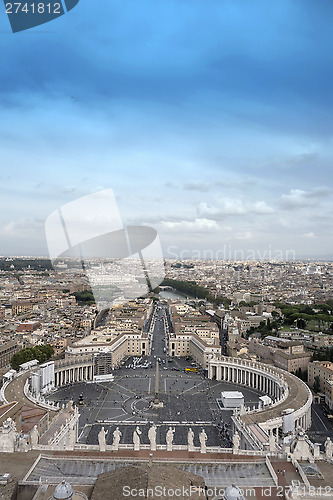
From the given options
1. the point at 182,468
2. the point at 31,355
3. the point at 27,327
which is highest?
the point at 182,468

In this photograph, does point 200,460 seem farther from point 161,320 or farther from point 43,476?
point 161,320

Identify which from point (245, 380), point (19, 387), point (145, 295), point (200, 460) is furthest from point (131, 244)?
point (145, 295)

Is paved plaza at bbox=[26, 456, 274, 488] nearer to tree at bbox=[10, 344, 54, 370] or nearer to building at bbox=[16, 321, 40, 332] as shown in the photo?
tree at bbox=[10, 344, 54, 370]

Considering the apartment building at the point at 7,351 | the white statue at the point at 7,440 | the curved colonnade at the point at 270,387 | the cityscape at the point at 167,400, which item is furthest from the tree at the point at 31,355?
the white statue at the point at 7,440

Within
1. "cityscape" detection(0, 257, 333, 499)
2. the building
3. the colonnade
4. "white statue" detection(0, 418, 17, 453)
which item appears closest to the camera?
"cityscape" detection(0, 257, 333, 499)

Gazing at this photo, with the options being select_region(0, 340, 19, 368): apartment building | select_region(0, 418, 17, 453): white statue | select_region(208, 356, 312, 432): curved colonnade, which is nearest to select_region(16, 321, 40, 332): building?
select_region(0, 340, 19, 368): apartment building

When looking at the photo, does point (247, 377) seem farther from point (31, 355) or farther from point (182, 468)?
point (182, 468)

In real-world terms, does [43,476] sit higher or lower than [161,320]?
higher

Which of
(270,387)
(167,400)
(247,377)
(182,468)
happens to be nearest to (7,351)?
(167,400)
